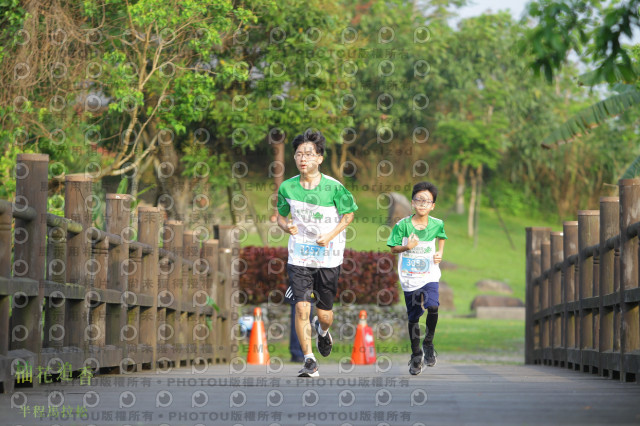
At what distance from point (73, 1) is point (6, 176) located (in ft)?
11.7

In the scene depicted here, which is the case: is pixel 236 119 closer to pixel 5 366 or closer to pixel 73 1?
pixel 73 1

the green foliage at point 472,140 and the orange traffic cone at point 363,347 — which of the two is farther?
the green foliage at point 472,140

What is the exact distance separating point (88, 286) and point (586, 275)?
4.63 meters

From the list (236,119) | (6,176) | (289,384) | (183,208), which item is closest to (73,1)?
(6,176)

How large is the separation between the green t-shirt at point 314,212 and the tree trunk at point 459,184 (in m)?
38.7

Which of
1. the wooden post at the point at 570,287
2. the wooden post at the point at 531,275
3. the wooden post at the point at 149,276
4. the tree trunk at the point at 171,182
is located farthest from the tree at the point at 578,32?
the tree trunk at the point at 171,182

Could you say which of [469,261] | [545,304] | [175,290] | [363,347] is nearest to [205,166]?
[363,347]

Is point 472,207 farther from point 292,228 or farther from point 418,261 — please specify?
point 292,228

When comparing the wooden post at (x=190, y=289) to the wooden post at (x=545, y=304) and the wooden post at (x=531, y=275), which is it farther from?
the wooden post at (x=531, y=275)

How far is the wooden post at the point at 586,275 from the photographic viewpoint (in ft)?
32.5

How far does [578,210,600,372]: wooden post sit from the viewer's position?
9.91 meters

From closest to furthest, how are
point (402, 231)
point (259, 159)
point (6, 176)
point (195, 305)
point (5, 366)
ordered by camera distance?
1. point (5, 366)
2. point (402, 231)
3. point (195, 305)
4. point (6, 176)
5. point (259, 159)

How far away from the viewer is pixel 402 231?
9.41 metres

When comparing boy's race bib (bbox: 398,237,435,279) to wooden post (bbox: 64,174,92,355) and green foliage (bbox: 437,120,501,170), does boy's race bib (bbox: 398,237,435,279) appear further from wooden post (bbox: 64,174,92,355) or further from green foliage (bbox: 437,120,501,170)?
green foliage (bbox: 437,120,501,170)
